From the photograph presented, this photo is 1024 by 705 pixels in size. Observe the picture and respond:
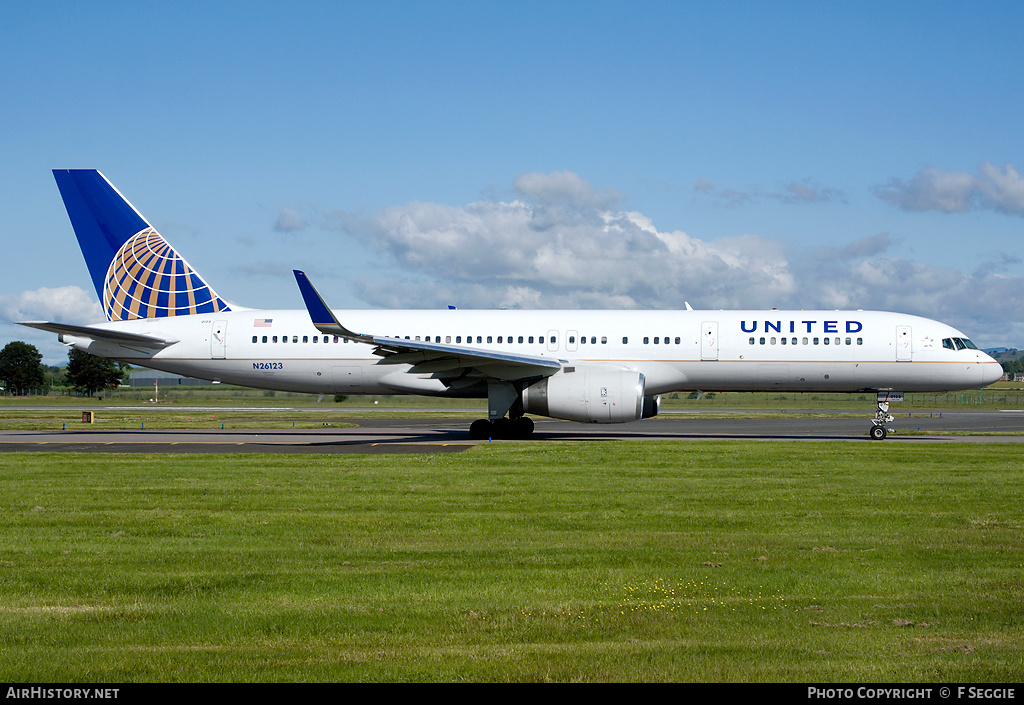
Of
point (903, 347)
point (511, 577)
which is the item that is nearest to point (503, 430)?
point (903, 347)

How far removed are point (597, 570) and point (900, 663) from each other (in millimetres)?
3301

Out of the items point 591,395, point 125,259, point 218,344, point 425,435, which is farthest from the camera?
point 125,259

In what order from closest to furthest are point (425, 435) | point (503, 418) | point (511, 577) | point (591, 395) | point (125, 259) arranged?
point (511, 577) → point (591, 395) → point (503, 418) → point (425, 435) → point (125, 259)

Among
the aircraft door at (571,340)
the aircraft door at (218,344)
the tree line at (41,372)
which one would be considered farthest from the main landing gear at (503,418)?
the tree line at (41,372)

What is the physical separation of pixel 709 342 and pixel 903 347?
236 inches

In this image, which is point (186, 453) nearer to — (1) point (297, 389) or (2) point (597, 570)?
(1) point (297, 389)

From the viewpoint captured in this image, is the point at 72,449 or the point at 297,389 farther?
the point at 297,389

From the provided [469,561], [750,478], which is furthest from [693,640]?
[750,478]

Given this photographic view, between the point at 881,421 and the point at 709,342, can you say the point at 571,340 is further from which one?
the point at 881,421

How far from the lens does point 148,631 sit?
6668mm

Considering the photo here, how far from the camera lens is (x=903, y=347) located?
1075 inches

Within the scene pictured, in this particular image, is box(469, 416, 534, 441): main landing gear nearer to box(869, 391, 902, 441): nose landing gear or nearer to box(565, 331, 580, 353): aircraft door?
box(565, 331, 580, 353): aircraft door

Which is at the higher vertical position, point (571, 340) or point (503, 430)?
point (571, 340)

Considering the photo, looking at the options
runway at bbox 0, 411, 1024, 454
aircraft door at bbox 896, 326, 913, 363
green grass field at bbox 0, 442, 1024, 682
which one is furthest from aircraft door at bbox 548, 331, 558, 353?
green grass field at bbox 0, 442, 1024, 682
